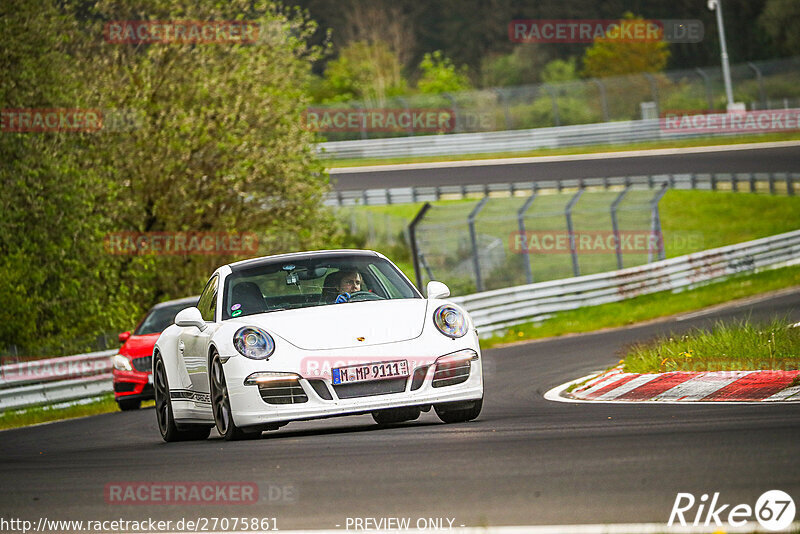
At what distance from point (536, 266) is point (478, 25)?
188ft

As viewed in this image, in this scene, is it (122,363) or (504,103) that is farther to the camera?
(504,103)

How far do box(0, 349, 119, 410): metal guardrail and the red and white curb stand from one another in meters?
9.06

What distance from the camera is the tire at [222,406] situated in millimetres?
9289

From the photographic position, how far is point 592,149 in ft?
168

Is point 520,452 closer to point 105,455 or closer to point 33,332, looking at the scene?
point 105,455

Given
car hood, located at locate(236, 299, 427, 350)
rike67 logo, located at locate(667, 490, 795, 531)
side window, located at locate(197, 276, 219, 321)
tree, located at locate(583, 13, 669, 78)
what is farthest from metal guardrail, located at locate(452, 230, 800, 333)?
tree, located at locate(583, 13, 669, 78)

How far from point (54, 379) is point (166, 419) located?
968 cm

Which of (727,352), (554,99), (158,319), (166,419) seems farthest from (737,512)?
(554,99)

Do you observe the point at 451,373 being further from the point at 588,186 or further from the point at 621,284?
the point at 588,186

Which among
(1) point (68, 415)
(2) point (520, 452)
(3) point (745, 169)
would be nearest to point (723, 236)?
(3) point (745, 169)

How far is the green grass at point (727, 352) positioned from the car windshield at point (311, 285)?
306cm

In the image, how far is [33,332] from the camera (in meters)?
22.3

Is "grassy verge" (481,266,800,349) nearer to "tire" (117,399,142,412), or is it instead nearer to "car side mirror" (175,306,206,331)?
"tire" (117,399,142,412)

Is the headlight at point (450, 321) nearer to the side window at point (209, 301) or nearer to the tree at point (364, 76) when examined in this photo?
the side window at point (209, 301)
